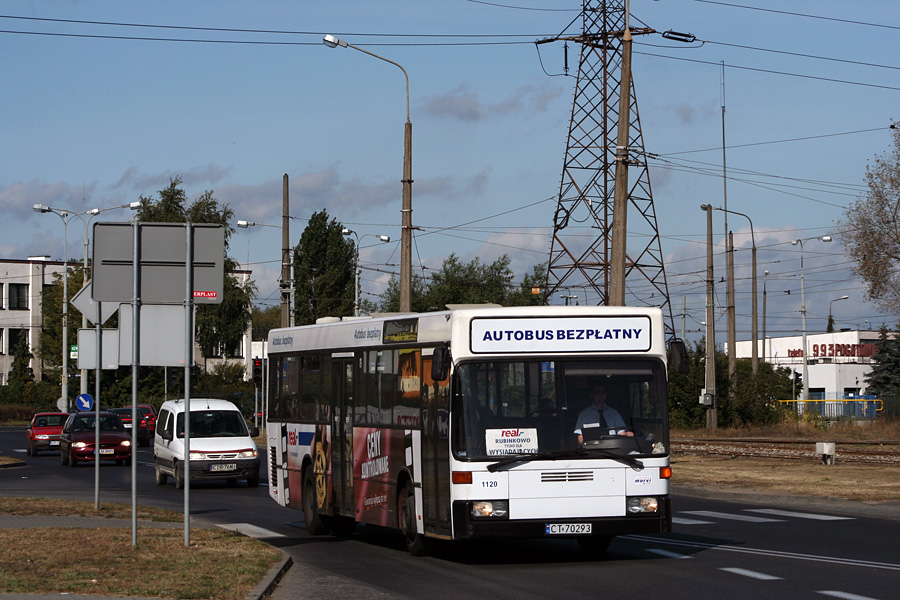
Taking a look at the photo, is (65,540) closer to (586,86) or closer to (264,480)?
(264,480)

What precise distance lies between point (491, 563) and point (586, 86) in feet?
97.5

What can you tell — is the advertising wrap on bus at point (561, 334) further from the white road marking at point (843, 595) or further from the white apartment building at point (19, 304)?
the white apartment building at point (19, 304)

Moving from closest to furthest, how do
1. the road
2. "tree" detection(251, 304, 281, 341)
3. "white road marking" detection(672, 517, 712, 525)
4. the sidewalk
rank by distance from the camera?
the road → the sidewalk → "white road marking" detection(672, 517, 712, 525) → "tree" detection(251, 304, 281, 341)

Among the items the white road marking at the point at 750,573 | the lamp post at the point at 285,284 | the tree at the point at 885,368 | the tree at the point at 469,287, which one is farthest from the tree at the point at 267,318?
the white road marking at the point at 750,573

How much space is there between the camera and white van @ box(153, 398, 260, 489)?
27266 millimetres

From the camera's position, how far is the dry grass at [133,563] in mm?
10688

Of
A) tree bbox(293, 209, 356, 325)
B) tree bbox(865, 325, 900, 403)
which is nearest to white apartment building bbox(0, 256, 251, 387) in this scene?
tree bbox(293, 209, 356, 325)

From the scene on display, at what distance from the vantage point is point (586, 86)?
4141cm

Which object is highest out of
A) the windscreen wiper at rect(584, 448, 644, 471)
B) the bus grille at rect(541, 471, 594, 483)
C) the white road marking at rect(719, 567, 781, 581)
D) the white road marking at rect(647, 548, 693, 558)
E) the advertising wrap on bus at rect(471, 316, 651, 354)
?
the advertising wrap on bus at rect(471, 316, 651, 354)

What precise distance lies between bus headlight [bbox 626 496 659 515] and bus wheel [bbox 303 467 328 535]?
568cm

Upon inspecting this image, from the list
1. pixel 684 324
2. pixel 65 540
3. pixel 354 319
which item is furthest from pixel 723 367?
pixel 65 540

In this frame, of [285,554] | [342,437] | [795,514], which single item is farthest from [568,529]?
[795,514]

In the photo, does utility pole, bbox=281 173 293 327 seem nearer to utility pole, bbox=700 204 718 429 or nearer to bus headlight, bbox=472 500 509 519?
utility pole, bbox=700 204 718 429

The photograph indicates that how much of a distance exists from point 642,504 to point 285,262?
2986 cm
